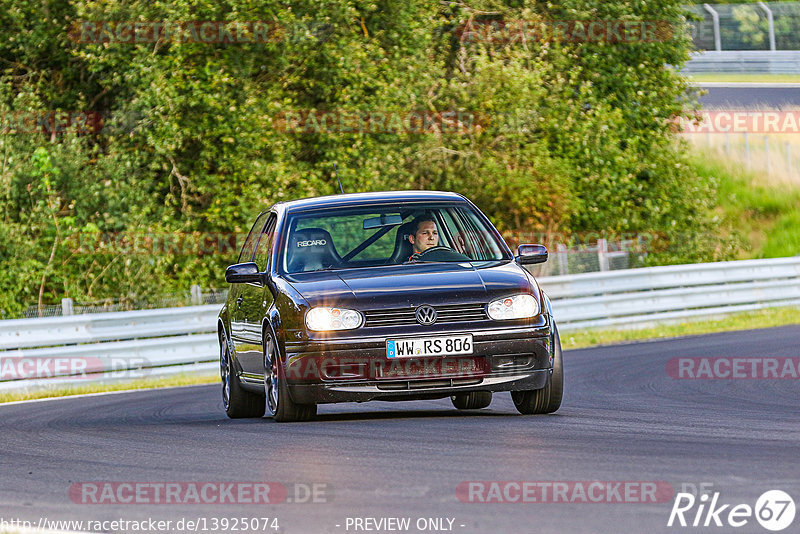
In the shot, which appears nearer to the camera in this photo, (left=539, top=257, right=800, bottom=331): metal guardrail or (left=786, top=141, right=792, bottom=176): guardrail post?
(left=539, top=257, right=800, bottom=331): metal guardrail

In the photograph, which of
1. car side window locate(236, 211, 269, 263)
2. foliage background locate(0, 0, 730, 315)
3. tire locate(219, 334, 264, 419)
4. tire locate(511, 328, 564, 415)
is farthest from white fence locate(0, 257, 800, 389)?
tire locate(511, 328, 564, 415)

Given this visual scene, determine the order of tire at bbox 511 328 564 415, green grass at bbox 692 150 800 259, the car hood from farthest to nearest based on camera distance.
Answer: green grass at bbox 692 150 800 259
tire at bbox 511 328 564 415
the car hood

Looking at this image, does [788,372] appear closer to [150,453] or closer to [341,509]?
[150,453]

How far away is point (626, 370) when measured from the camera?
15.2 metres

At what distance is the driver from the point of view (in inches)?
419

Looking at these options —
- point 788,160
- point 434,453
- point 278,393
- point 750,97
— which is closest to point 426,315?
point 278,393

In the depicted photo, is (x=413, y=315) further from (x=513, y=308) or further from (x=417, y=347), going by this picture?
(x=513, y=308)

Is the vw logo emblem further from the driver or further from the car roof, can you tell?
the car roof

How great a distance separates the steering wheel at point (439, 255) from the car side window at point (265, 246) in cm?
116

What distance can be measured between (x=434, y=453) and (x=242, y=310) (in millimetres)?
3714

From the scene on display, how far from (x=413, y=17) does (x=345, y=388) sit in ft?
68.5

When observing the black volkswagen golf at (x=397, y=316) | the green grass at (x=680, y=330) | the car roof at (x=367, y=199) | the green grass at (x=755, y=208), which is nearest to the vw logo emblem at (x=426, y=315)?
the black volkswagen golf at (x=397, y=316)

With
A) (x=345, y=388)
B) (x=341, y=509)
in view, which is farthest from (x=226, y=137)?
(x=341, y=509)

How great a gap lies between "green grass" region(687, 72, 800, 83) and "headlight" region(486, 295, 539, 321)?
40.0m
